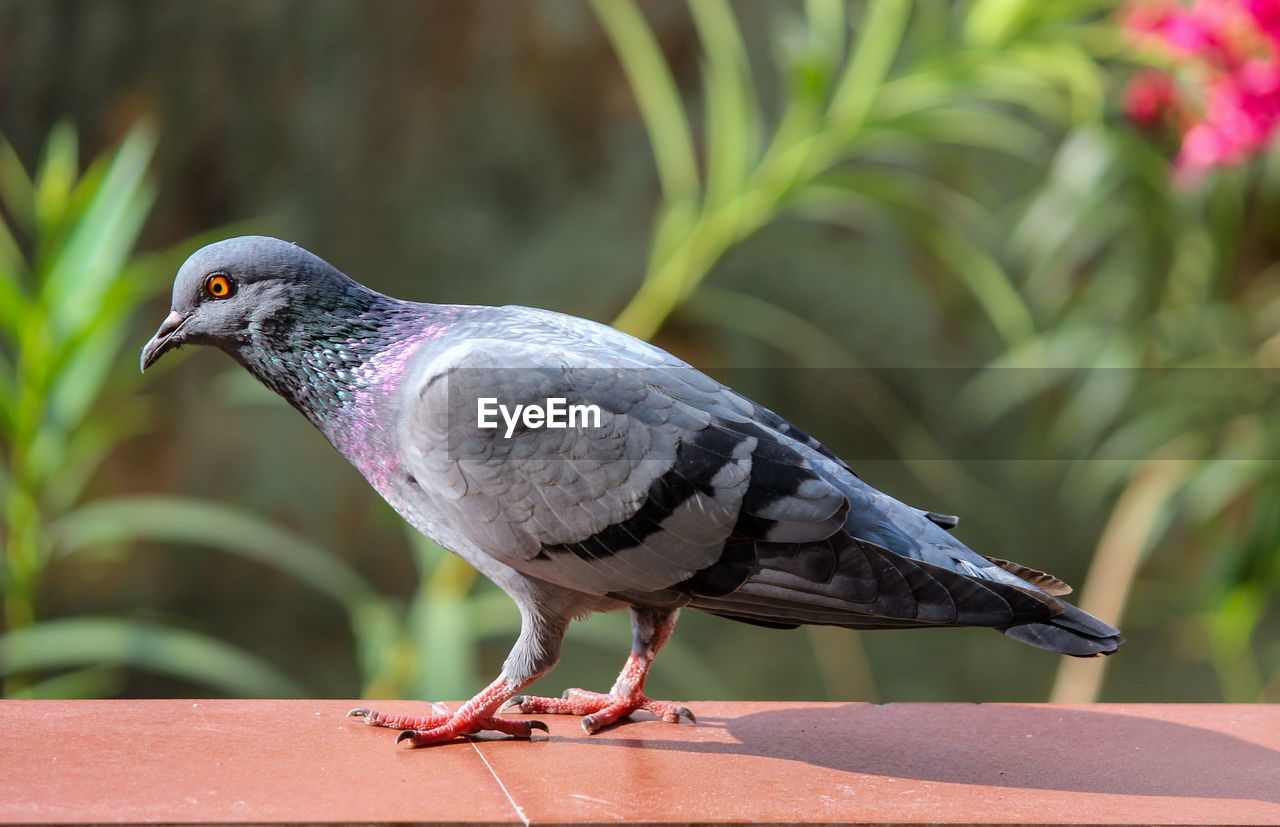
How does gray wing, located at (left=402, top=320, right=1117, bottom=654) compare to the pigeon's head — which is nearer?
gray wing, located at (left=402, top=320, right=1117, bottom=654)

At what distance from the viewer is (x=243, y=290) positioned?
7.30 feet

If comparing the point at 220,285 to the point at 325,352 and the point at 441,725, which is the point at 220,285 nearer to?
the point at 325,352

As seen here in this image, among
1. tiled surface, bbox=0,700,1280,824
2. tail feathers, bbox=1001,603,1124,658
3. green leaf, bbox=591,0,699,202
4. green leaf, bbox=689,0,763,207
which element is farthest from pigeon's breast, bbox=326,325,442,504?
green leaf, bbox=591,0,699,202

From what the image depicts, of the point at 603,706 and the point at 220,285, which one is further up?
the point at 220,285

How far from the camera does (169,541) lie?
16.0 feet

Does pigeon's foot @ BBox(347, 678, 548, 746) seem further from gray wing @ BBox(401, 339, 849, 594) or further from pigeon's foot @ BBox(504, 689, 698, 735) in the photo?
gray wing @ BBox(401, 339, 849, 594)

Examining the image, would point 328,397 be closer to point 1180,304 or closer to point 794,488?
point 794,488

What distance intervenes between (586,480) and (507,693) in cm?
51

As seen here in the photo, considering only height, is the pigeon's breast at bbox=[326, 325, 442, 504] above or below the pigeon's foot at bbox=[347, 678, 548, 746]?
above

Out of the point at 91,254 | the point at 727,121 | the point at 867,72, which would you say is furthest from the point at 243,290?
the point at 867,72

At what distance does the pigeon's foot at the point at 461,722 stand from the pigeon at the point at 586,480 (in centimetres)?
1

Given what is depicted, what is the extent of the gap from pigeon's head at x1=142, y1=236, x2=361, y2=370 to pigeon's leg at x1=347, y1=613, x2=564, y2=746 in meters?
0.77

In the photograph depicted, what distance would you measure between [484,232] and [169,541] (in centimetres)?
191

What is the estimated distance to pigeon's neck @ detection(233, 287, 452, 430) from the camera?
220cm
